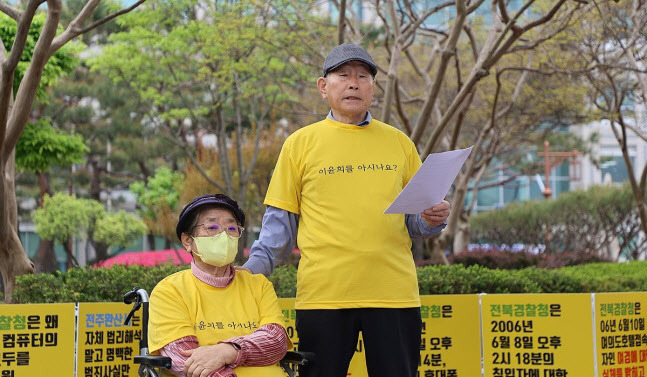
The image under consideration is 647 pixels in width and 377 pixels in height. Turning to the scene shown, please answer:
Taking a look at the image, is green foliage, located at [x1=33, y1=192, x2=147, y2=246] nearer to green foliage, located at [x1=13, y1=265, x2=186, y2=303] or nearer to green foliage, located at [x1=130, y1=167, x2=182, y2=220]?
green foliage, located at [x1=130, y1=167, x2=182, y2=220]

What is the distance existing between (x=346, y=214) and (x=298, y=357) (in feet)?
2.06

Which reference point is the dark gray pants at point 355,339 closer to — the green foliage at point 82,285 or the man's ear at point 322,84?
the man's ear at point 322,84

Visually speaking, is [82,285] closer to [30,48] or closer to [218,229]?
[218,229]

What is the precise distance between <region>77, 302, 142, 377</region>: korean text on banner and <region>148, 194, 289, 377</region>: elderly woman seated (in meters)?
1.13

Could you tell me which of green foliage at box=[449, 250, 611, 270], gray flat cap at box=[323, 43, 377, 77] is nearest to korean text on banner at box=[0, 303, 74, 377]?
gray flat cap at box=[323, 43, 377, 77]

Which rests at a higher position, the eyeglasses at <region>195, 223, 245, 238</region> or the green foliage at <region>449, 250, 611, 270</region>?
the green foliage at <region>449, 250, 611, 270</region>

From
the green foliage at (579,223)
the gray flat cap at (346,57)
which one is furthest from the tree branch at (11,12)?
the green foliage at (579,223)

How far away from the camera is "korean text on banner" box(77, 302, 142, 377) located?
17.6 feet

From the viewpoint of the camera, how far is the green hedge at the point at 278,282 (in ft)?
22.8

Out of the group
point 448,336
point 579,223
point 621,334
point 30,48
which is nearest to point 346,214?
point 448,336

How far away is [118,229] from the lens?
108 ft

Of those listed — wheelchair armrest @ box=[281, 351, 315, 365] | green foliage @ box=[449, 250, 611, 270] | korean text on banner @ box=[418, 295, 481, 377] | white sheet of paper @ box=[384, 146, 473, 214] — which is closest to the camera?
white sheet of paper @ box=[384, 146, 473, 214]

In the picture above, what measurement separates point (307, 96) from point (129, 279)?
72.0ft

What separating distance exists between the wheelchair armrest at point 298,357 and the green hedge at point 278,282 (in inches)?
107
